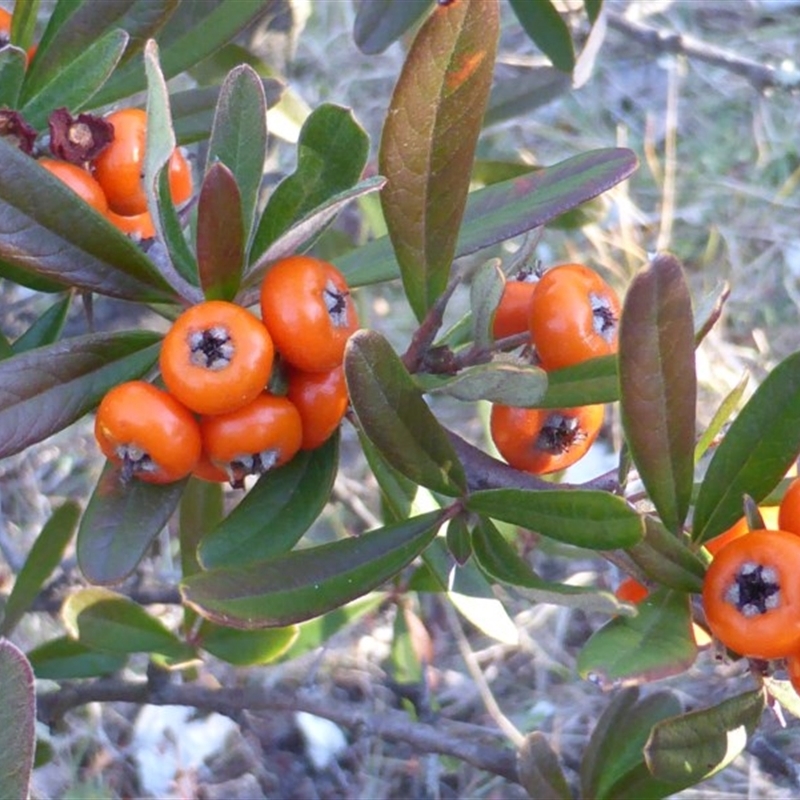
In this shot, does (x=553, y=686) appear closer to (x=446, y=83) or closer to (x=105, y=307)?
(x=105, y=307)

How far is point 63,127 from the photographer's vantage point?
136cm

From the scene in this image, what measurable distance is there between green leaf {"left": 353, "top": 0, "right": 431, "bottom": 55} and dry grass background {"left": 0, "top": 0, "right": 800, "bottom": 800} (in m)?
0.68

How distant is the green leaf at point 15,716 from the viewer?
1.06 metres

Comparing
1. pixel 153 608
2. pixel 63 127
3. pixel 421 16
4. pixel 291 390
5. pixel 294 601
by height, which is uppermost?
pixel 421 16

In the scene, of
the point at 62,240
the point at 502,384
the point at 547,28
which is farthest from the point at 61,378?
the point at 547,28

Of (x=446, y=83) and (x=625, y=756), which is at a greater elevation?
(x=446, y=83)

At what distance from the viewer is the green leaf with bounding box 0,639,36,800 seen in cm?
106

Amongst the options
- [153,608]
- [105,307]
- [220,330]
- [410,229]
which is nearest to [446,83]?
[410,229]

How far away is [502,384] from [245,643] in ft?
3.85

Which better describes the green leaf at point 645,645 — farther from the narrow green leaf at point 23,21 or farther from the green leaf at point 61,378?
the narrow green leaf at point 23,21

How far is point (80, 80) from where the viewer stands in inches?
56.7

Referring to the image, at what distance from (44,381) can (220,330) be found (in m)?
0.24

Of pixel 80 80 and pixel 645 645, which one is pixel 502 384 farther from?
pixel 80 80

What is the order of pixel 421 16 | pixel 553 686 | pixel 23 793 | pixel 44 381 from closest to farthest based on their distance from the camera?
pixel 23 793
pixel 44 381
pixel 421 16
pixel 553 686
